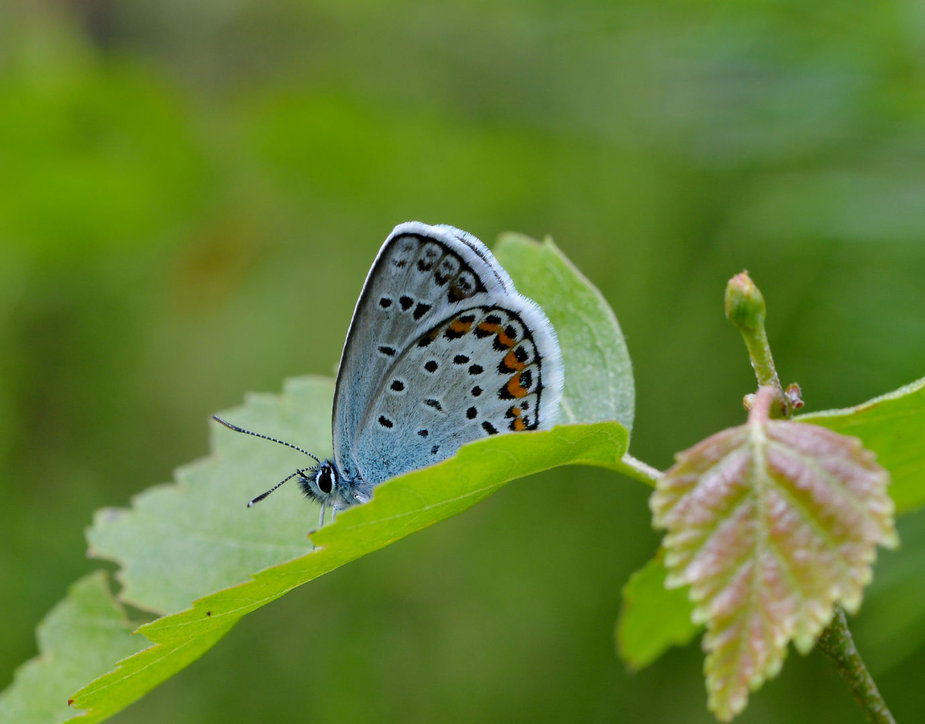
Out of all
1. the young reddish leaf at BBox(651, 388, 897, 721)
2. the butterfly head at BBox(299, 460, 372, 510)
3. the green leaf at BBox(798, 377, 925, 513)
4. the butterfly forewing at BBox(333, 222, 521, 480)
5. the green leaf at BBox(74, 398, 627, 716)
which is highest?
the butterfly forewing at BBox(333, 222, 521, 480)

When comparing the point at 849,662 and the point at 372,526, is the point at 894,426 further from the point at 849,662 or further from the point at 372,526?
the point at 372,526

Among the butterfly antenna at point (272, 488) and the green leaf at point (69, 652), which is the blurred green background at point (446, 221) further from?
the green leaf at point (69, 652)

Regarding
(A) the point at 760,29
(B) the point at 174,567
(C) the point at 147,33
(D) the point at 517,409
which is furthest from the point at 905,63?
(C) the point at 147,33

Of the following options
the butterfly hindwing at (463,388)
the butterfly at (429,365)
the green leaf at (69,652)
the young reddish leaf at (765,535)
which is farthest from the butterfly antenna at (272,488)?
the young reddish leaf at (765,535)

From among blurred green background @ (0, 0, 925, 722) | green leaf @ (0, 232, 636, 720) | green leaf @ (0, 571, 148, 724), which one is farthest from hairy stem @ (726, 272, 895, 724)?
green leaf @ (0, 571, 148, 724)

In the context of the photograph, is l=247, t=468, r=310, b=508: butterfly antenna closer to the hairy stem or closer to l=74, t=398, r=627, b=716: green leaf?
l=74, t=398, r=627, b=716: green leaf

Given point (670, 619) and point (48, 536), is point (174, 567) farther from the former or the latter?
point (48, 536)
